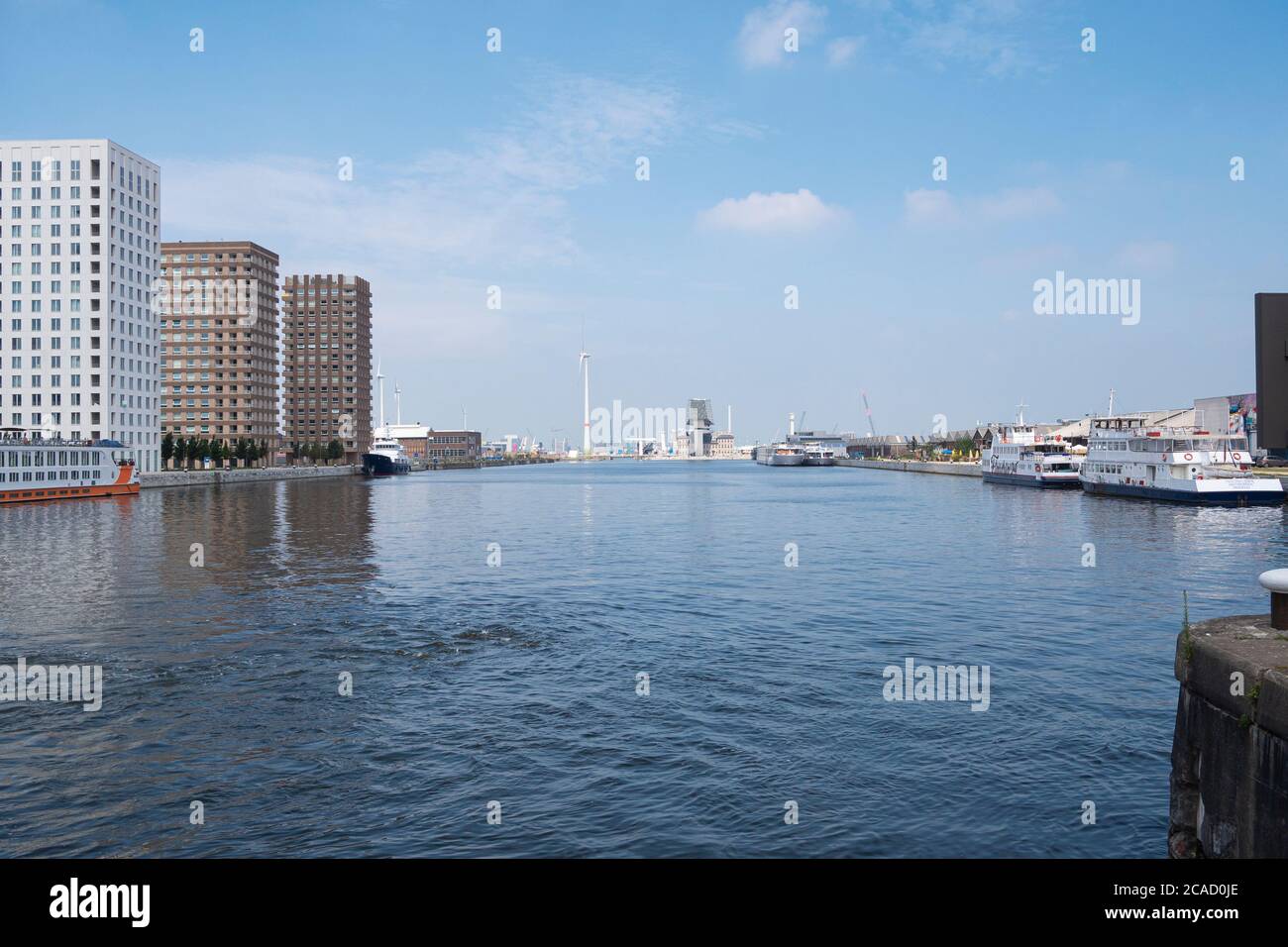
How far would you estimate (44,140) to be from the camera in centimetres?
17700

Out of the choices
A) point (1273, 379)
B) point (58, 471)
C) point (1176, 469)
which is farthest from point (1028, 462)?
point (1273, 379)

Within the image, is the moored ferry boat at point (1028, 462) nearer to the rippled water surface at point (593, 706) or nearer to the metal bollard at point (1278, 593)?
the rippled water surface at point (593, 706)

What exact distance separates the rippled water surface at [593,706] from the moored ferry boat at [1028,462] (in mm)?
93919

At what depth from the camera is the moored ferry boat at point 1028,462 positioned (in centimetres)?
14988

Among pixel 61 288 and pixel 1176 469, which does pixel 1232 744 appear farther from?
pixel 61 288

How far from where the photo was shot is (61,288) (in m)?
177

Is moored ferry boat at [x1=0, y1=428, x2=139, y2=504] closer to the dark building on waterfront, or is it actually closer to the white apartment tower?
the white apartment tower

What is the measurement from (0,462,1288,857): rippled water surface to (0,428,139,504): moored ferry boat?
69.0 metres

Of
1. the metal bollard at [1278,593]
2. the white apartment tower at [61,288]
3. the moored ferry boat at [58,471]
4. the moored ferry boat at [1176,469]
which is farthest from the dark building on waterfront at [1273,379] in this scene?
the white apartment tower at [61,288]

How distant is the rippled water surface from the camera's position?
16.8m

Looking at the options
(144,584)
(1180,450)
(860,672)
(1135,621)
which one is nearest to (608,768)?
(860,672)
